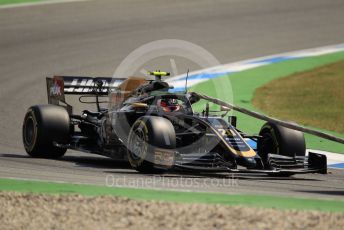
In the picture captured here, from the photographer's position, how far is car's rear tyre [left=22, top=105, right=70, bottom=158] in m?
14.5

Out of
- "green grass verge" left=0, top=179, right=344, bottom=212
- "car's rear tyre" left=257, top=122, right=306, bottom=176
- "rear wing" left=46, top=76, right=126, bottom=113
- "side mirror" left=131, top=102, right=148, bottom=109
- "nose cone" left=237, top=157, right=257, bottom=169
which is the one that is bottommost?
"green grass verge" left=0, top=179, right=344, bottom=212

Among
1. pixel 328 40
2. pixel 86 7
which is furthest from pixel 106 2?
pixel 328 40

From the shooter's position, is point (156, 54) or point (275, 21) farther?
point (275, 21)

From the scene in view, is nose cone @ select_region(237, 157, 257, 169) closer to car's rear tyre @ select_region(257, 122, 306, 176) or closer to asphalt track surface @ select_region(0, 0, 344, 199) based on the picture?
car's rear tyre @ select_region(257, 122, 306, 176)

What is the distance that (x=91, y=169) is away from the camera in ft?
43.9

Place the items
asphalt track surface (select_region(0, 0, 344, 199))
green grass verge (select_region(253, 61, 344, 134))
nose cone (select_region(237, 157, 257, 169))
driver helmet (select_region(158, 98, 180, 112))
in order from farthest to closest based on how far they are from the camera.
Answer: asphalt track surface (select_region(0, 0, 344, 199)) → green grass verge (select_region(253, 61, 344, 134)) → driver helmet (select_region(158, 98, 180, 112)) → nose cone (select_region(237, 157, 257, 169))

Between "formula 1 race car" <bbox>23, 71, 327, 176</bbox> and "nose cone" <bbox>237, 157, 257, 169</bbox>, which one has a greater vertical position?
"formula 1 race car" <bbox>23, 71, 327, 176</bbox>

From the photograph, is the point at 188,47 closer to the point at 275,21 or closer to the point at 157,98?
the point at 275,21

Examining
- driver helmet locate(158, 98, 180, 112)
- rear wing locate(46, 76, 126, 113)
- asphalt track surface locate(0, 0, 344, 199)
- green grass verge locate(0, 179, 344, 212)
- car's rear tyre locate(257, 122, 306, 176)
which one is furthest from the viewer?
asphalt track surface locate(0, 0, 344, 199)

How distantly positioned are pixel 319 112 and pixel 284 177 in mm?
7691

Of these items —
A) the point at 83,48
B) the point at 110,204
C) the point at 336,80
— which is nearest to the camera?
the point at 110,204

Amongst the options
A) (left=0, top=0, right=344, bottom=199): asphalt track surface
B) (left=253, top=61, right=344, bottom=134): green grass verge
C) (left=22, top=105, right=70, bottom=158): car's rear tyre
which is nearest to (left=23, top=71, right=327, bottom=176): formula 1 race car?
(left=22, top=105, right=70, bottom=158): car's rear tyre

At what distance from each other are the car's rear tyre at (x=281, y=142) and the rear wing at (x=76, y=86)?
3.13 m

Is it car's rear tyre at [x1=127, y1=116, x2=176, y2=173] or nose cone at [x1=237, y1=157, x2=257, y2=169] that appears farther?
nose cone at [x1=237, y1=157, x2=257, y2=169]
